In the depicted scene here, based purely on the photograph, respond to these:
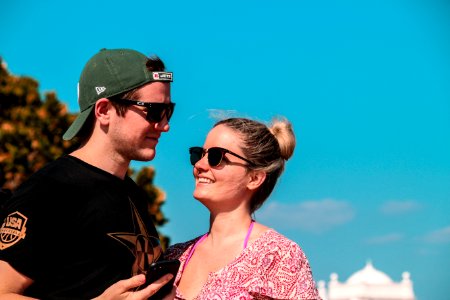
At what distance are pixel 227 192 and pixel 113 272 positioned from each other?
125cm

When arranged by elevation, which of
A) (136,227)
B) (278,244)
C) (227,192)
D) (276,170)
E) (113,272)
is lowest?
(113,272)

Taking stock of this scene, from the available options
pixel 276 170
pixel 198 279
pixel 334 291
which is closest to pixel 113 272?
pixel 198 279

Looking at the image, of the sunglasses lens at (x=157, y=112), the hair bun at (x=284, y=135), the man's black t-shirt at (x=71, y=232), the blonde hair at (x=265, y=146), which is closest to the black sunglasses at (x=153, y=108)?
the sunglasses lens at (x=157, y=112)

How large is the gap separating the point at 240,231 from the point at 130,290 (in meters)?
1.28

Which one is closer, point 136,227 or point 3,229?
point 3,229

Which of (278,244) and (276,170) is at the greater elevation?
(276,170)

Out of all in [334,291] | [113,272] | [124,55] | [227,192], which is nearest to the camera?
[113,272]

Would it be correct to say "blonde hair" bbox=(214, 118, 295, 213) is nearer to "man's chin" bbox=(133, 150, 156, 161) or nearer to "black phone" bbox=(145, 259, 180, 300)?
"man's chin" bbox=(133, 150, 156, 161)

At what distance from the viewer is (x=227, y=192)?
4574mm

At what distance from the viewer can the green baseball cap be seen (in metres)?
3.83

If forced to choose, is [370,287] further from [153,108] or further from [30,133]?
[153,108]

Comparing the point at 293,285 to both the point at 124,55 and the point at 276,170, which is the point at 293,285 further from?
the point at 124,55

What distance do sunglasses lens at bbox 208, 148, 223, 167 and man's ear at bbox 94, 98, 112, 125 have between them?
1.01 metres

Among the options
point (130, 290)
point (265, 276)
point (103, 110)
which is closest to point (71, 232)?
point (130, 290)
